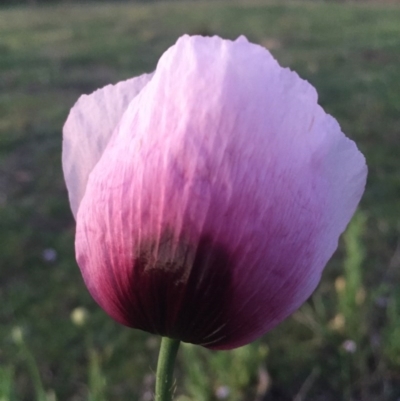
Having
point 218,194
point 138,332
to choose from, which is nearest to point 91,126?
point 218,194

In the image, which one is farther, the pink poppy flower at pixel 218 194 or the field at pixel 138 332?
the field at pixel 138 332

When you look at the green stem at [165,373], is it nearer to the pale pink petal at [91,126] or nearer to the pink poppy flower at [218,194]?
the pink poppy flower at [218,194]

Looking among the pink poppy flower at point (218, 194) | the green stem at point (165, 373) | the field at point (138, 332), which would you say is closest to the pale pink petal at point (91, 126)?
the pink poppy flower at point (218, 194)

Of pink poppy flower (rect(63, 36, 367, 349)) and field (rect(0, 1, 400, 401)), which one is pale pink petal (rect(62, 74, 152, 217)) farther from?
field (rect(0, 1, 400, 401))

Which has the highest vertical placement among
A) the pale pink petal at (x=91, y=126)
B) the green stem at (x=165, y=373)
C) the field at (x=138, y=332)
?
the pale pink petal at (x=91, y=126)

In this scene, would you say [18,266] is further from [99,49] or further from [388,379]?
[99,49]

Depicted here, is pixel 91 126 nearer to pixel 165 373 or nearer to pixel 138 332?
pixel 165 373

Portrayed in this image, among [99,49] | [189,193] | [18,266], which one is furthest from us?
[99,49]

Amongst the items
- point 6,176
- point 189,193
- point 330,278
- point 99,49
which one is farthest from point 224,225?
point 99,49

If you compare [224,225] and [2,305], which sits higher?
[224,225]
